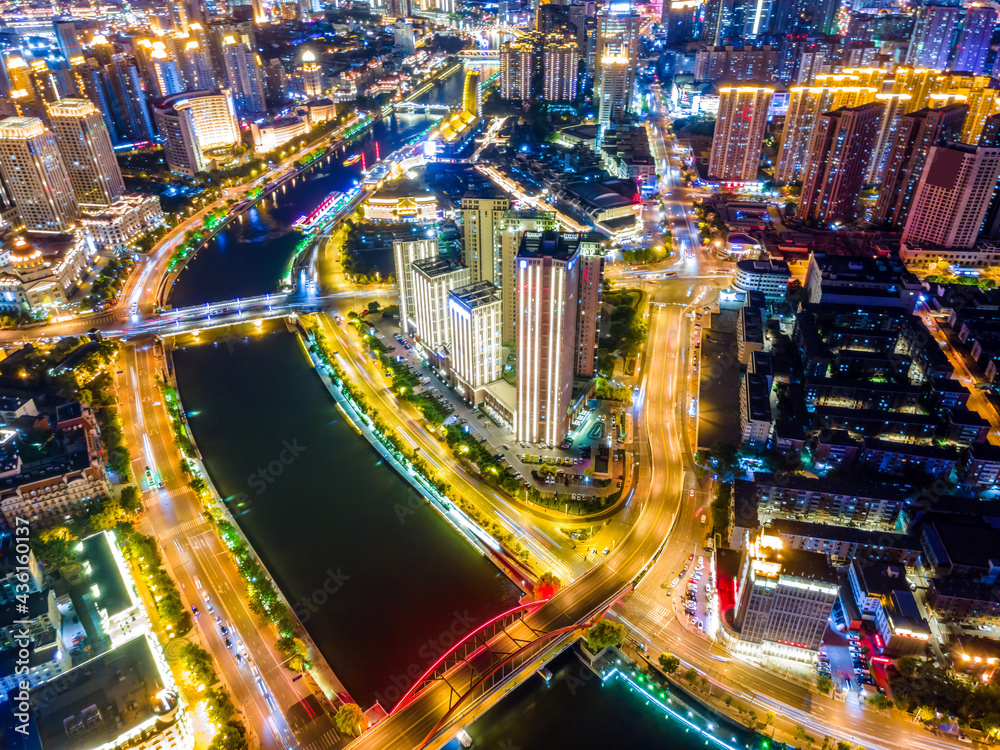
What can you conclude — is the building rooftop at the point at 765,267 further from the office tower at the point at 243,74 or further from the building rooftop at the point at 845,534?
the office tower at the point at 243,74

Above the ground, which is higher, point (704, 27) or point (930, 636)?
point (704, 27)

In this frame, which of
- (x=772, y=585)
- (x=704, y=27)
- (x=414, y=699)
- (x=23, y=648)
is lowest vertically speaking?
(x=414, y=699)

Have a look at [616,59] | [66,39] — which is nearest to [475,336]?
[616,59]

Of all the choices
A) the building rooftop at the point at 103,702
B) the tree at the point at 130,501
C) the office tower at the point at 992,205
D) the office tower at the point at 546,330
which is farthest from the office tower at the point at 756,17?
the building rooftop at the point at 103,702

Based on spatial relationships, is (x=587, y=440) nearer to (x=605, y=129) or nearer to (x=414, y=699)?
(x=414, y=699)

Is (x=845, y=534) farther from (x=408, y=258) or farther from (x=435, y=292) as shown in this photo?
(x=408, y=258)

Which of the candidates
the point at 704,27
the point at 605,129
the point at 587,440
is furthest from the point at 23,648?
the point at 704,27

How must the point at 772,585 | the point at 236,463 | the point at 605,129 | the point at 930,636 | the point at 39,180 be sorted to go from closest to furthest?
the point at 772,585 → the point at 930,636 → the point at 236,463 → the point at 39,180 → the point at 605,129
